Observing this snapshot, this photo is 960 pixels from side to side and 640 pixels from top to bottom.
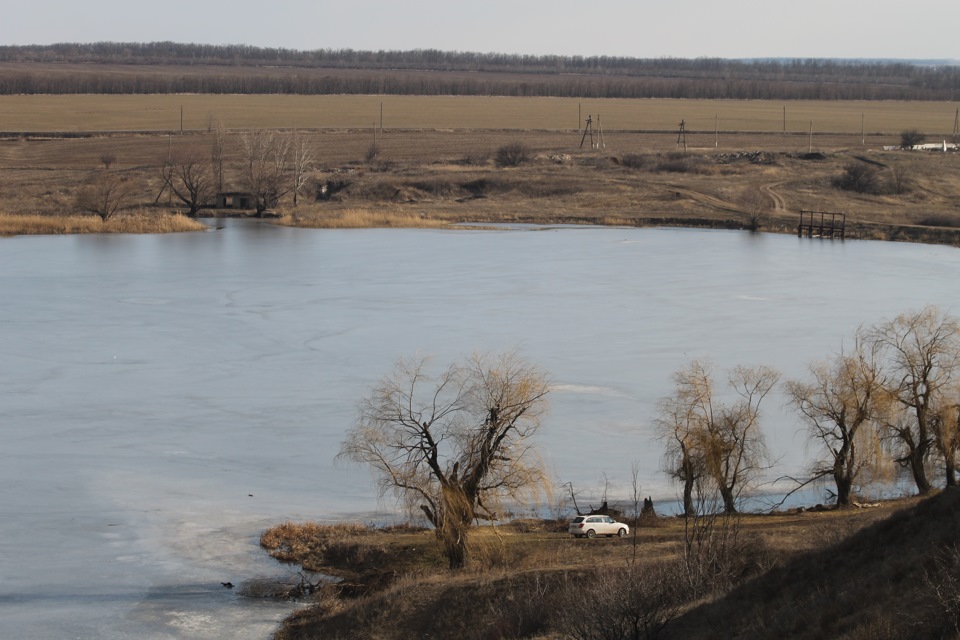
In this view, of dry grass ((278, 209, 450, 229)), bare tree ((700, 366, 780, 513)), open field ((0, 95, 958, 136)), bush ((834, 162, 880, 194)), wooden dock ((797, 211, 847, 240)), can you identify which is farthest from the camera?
open field ((0, 95, 958, 136))

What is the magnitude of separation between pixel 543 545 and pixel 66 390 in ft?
34.9

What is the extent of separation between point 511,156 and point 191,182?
2227 cm

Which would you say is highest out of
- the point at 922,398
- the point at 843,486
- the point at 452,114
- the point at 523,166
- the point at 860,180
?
the point at 452,114

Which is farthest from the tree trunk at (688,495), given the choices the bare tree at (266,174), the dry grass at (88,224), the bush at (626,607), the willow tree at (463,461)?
the bare tree at (266,174)

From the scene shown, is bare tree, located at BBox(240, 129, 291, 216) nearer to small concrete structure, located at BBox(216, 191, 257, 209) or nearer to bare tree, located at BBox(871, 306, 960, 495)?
small concrete structure, located at BBox(216, 191, 257, 209)

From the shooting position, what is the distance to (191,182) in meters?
56.6

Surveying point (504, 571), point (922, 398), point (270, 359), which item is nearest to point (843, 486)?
point (922, 398)

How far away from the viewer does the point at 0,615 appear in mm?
14234

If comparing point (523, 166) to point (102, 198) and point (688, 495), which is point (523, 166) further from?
point (688, 495)

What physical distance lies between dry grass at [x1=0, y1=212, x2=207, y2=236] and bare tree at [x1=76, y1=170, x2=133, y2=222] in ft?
2.75

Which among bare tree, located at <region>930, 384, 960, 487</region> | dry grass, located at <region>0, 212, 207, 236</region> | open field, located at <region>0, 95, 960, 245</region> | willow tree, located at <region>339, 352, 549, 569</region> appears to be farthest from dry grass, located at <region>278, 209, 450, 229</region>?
bare tree, located at <region>930, 384, 960, 487</region>

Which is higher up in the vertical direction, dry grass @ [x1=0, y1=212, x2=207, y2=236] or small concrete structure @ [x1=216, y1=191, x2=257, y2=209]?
small concrete structure @ [x1=216, y1=191, x2=257, y2=209]

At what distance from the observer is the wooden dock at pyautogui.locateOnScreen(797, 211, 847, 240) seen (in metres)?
49.6

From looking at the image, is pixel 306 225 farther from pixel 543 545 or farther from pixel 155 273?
pixel 543 545
